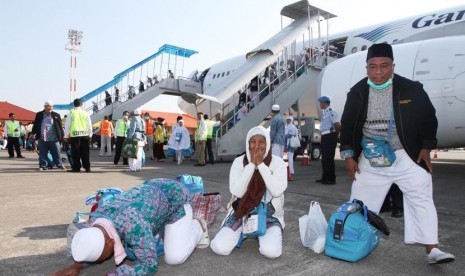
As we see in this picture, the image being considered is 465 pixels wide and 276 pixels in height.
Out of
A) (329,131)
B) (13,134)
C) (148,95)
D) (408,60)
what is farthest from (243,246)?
(148,95)

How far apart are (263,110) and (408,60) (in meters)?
5.94

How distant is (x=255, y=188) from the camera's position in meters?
→ 3.38

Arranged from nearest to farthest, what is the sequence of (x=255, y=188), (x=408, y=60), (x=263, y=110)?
1. (x=255, y=188)
2. (x=408, y=60)
3. (x=263, y=110)

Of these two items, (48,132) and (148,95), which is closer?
(48,132)

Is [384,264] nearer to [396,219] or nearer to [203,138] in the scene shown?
[396,219]

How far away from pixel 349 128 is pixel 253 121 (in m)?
10.1

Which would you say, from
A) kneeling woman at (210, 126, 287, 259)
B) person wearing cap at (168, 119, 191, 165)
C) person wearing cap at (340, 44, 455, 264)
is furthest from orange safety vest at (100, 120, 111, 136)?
person wearing cap at (340, 44, 455, 264)

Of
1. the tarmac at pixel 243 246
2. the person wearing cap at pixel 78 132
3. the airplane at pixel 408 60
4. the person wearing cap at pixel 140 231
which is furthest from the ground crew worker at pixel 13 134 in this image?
the person wearing cap at pixel 140 231

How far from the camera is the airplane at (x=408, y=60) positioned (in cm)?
775

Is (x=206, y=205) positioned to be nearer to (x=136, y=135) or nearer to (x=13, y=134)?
(x=136, y=135)

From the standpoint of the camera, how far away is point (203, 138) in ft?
39.2

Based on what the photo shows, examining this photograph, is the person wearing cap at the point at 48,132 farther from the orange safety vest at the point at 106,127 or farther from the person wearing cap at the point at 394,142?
the person wearing cap at the point at 394,142

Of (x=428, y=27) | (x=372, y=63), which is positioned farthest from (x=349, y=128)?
(x=428, y=27)

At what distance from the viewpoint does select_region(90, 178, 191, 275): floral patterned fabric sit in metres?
2.40
